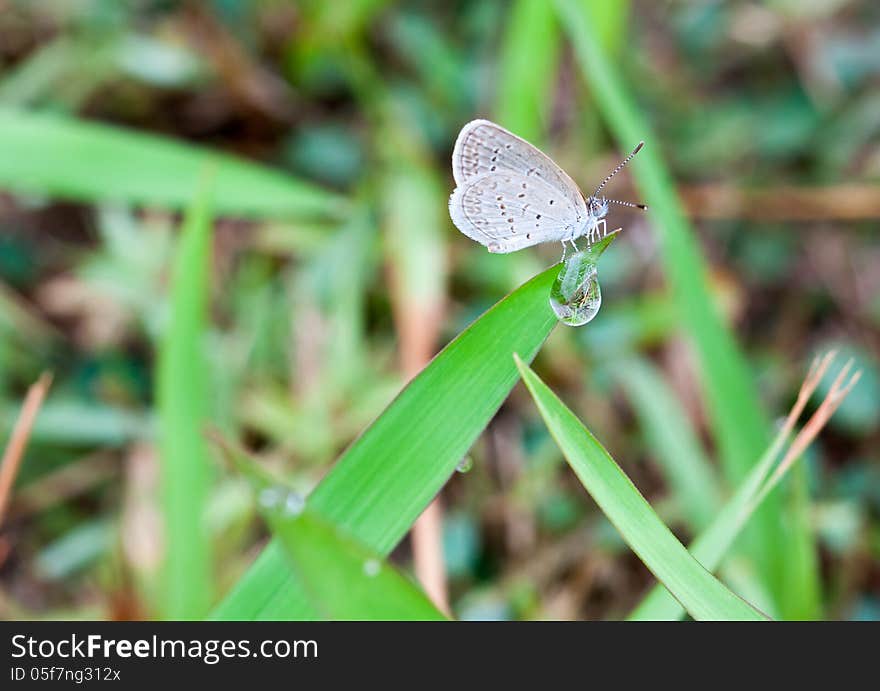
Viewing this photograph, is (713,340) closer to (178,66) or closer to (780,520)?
(780,520)

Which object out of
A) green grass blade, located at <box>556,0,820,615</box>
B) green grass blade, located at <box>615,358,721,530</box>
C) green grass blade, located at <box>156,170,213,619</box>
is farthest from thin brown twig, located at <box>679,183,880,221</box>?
green grass blade, located at <box>156,170,213,619</box>

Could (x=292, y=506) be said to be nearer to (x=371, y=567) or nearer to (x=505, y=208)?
(x=371, y=567)

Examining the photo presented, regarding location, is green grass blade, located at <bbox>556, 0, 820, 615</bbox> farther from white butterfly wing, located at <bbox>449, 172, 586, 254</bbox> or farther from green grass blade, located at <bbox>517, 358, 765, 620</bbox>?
green grass blade, located at <bbox>517, 358, 765, 620</bbox>

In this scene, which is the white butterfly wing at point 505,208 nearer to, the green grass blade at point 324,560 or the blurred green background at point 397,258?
the green grass blade at point 324,560

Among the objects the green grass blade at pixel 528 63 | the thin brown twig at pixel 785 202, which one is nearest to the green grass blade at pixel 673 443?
the thin brown twig at pixel 785 202

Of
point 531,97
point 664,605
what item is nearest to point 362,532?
point 664,605

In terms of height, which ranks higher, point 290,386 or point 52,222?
point 52,222
